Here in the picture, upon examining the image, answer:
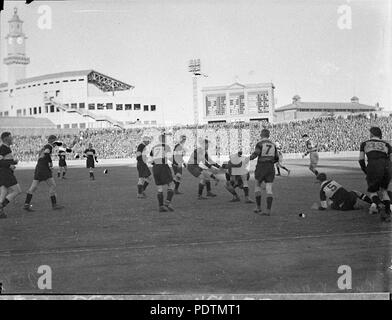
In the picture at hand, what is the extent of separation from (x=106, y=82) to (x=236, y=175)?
11.4 feet

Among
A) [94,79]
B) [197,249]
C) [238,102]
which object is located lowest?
[197,249]

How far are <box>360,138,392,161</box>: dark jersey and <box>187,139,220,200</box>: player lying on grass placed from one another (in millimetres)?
3657

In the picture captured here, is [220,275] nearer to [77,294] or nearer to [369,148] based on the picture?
[77,294]

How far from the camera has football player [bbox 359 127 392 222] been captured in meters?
6.03

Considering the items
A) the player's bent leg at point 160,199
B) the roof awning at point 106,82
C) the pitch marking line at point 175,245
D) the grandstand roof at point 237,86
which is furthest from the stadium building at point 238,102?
the pitch marking line at point 175,245

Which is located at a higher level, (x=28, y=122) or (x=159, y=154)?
(x=28, y=122)

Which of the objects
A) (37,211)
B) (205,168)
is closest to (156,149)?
(205,168)

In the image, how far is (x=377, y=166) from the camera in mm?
6094

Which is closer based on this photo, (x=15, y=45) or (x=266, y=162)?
(x=15, y=45)

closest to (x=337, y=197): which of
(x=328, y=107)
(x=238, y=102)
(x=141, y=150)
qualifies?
(x=328, y=107)

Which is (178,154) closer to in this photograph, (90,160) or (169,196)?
(169,196)

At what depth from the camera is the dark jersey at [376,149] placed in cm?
603

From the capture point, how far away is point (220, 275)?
177 inches

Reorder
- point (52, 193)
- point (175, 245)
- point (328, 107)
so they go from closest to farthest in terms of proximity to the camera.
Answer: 1. point (175, 245)
2. point (52, 193)
3. point (328, 107)
